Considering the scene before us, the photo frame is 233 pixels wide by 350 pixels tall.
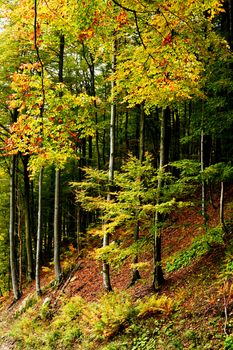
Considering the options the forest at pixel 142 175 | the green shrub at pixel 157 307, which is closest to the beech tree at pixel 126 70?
the forest at pixel 142 175

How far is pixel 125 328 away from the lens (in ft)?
24.1

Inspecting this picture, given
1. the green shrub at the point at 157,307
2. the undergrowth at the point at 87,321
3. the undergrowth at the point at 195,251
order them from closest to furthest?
the green shrub at the point at 157,307, the undergrowth at the point at 87,321, the undergrowth at the point at 195,251

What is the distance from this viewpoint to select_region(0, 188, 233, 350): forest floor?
18.9 feet

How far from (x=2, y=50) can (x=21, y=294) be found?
11.0m

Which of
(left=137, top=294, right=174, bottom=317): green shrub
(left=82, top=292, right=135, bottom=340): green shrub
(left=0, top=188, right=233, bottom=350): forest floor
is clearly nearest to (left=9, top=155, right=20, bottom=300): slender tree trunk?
(left=0, top=188, right=233, bottom=350): forest floor

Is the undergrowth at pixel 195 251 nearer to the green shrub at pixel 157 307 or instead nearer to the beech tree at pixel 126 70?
the beech tree at pixel 126 70

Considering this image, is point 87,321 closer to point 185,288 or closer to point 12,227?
point 185,288

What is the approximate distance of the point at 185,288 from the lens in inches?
294

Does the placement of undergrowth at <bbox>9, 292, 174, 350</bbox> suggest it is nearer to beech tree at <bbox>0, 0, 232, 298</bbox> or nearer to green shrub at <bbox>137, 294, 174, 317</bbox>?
green shrub at <bbox>137, 294, 174, 317</bbox>

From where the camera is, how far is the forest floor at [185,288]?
575 cm

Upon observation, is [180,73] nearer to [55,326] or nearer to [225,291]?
[225,291]

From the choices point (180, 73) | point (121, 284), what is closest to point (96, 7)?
point (180, 73)

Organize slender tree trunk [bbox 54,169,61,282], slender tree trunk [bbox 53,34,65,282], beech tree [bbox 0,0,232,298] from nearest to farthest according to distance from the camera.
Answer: beech tree [bbox 0,0,232,298], slender tree trunk [bbox 53,34,65,282], slender tree trunk [bbox 54,169,61,282]

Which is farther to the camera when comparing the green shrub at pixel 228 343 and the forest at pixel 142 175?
the forest at pixel 142 175
